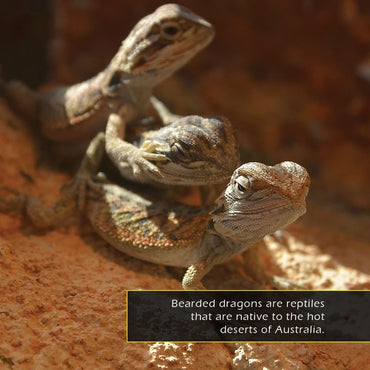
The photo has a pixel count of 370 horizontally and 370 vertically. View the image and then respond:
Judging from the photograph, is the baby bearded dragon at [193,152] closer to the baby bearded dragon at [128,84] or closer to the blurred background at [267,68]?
the baby bearded dragon at [128,84]

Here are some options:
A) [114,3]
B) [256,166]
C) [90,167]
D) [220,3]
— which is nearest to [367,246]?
[256,166]

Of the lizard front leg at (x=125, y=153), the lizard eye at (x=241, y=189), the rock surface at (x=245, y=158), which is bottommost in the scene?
the rock surface at (x=245, y=158)

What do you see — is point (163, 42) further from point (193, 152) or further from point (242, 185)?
point (242, 185)

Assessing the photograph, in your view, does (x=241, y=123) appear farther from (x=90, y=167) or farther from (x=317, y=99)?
(x=90, y=167)

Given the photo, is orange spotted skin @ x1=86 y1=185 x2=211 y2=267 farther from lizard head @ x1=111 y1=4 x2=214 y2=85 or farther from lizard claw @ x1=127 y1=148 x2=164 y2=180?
lizard head @ x1=111 y1=4 x2=214 y2=85

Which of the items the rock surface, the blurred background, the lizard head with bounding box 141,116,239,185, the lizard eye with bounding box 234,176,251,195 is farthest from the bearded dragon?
the blurred background

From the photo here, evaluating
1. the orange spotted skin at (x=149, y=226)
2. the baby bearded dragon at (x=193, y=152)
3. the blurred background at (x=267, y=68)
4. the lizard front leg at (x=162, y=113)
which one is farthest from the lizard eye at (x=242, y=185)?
the blurred background at (x=267, y=68)

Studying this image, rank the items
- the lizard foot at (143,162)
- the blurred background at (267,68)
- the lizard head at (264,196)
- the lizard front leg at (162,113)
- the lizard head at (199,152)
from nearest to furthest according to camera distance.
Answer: the lizard head at (264,196) → the lizard head at (199,152) → the lizard foot at (143,162) → the lizard front leg at (162,113) → the blurred background at (267,68)

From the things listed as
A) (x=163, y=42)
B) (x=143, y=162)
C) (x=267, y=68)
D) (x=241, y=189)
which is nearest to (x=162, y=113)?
(x=163, y=42)
